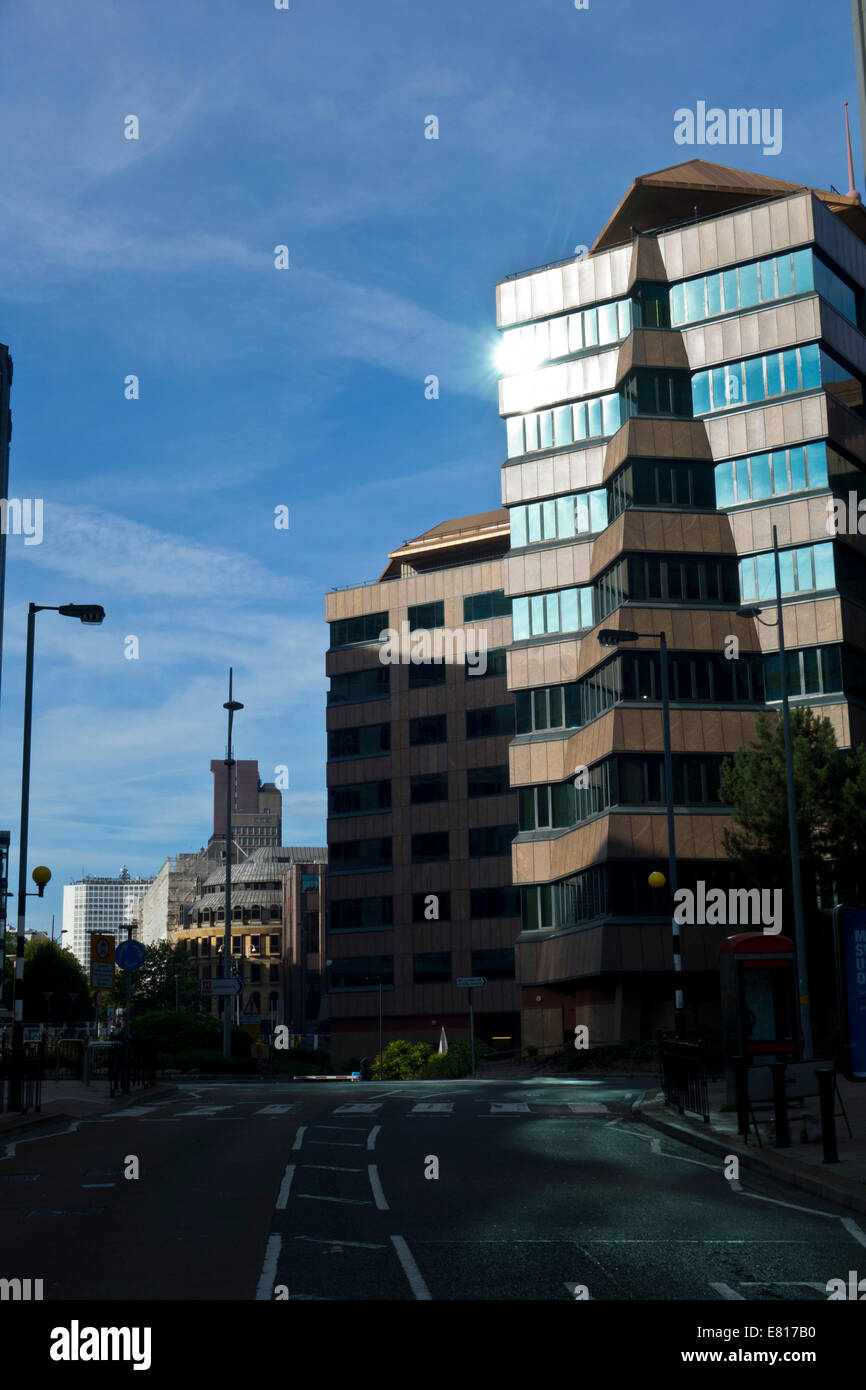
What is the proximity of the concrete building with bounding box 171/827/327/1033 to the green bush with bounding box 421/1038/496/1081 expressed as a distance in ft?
377

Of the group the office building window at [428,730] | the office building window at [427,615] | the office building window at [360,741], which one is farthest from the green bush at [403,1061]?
the office building window at [427,615]

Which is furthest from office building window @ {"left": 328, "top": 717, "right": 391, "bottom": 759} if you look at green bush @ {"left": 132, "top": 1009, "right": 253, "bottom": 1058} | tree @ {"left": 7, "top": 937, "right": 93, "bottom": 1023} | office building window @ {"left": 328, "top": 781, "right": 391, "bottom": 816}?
tree @ {"left": 7, "top": 937, "right": 93, "bottom": 1023}

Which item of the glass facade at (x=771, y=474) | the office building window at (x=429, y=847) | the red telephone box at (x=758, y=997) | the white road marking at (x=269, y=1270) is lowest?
the white road marking at (x=269, y=1270)

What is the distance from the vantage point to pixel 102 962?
3262 centimetres

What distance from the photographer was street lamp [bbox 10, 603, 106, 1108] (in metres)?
27.9

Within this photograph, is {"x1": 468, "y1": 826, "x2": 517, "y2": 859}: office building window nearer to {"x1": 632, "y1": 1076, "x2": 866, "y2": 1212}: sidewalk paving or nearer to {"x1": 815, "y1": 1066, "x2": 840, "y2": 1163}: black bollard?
{"x1": 632, "y1": 1076, "x2": 866, "y2": 1212}: sidewalk paving

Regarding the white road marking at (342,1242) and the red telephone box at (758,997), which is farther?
the red telephone box at (758,997)

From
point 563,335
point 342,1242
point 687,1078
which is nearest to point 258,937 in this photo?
point 563,335

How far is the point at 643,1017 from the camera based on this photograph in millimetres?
58000

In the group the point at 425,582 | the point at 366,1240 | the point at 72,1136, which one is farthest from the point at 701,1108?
the point at 425,582

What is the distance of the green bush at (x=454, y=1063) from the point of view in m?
58.1

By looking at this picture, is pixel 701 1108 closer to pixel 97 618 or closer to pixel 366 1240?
pixel 366 1240

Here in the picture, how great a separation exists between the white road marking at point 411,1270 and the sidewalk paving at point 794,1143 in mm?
4507

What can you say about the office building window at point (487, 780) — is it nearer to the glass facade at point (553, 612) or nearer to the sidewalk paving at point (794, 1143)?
the glass facade at point (553, 612)
